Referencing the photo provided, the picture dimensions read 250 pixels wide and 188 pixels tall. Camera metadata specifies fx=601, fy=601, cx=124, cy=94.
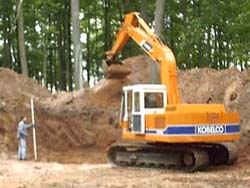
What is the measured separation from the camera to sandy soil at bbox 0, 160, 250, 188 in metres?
13.7

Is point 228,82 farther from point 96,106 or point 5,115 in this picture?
point 5,115

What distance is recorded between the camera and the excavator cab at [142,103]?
57.9 feet

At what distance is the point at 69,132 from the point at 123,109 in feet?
19.5

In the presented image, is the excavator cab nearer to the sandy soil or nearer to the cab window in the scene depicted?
the cab window

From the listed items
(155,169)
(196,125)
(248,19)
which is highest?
(248,19)

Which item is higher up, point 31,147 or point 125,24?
point 125,24

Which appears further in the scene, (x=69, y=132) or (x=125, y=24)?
(x=69, y=132)

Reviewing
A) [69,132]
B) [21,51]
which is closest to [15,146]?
[69,132]

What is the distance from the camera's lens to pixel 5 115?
23.2m

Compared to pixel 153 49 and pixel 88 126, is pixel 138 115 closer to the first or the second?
pixel 153 49

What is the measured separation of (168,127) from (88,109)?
8.90m

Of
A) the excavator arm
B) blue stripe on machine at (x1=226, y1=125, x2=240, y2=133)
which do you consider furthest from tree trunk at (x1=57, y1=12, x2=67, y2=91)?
blue stripe on machine at (x1=226, y1=125, x2=240, y2=133)

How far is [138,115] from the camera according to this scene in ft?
58.2

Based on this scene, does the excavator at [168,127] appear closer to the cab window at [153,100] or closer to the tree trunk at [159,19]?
the cab window at [153,100]
